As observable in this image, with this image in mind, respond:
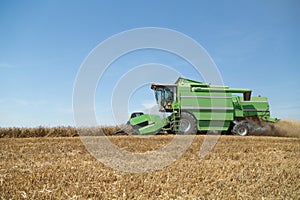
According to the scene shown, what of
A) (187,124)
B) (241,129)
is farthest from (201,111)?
(241,129)

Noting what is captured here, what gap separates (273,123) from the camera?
45.2ft

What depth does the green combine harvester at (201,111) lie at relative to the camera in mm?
12016

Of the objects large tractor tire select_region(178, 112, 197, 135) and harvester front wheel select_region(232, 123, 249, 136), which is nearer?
large tractor tire select_region(178, 112, 197, 135)

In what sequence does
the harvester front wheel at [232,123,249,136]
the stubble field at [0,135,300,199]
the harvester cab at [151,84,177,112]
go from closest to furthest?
the stubble field at [0,135,300,199] → the harvester cab at [151,84,177,112] → the harvester front wheel at [232,123,249,136]

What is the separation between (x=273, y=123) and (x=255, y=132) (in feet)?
4.41

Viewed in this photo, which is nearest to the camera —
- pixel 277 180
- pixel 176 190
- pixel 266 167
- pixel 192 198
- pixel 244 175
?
pixel 192 198

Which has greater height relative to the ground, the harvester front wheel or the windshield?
the windshield

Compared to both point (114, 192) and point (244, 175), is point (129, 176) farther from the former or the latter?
point (244, 175)

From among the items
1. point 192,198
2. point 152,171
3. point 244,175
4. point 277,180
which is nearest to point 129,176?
point 152,171

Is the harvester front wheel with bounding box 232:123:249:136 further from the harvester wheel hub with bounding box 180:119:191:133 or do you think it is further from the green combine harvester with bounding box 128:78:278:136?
the harvester wheel hub with bounding box 180:119:191:133

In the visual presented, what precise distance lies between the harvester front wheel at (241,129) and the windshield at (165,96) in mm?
3652

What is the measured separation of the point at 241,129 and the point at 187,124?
10.1 feet

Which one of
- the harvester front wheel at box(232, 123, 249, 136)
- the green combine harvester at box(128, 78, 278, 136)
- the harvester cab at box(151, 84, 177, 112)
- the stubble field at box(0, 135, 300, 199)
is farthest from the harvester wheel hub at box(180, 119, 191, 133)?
the stubble field at box(0, 135, 300, 199)

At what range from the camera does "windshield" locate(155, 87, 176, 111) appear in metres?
12.6
